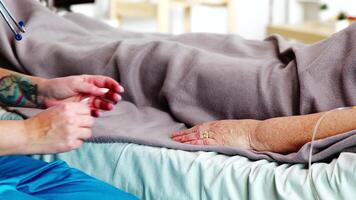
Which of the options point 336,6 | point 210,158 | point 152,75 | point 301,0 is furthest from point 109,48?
point 301,0

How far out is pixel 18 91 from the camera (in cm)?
132

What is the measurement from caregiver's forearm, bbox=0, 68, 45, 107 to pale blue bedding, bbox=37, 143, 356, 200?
0.61 ft

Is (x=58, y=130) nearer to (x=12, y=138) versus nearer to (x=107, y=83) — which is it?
(x=12, y=138)

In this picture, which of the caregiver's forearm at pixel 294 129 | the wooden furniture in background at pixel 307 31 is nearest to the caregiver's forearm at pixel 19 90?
the caregiver's forearm at pixel 294 129

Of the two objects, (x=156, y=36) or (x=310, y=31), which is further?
(x=310, y=31)

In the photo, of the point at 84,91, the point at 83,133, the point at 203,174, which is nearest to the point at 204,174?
the point at 203,174

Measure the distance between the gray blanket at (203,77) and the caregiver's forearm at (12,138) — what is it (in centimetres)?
21

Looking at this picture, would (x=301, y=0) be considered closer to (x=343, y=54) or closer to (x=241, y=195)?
(x=343, y=54)

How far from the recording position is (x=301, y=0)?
3.89m

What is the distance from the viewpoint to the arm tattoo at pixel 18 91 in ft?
4.33

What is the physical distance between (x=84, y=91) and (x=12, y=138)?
0.25 metres

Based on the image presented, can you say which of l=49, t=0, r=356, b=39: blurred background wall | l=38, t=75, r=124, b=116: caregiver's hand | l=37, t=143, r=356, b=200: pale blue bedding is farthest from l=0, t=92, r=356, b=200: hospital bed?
l=49, t=0, r=356, b=39: blurred background wall

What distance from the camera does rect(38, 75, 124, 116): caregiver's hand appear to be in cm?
111

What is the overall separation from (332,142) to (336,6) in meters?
2.63
